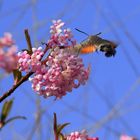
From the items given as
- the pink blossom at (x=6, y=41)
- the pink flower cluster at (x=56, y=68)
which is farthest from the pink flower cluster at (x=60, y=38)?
the pink blossom at (x=6, y=41)

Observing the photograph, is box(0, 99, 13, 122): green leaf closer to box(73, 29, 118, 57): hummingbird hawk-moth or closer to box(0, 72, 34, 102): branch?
box(0, 72, 34, 102): branch

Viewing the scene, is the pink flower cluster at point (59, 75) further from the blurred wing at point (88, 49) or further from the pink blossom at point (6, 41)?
the pink blossom at point (6, 41)

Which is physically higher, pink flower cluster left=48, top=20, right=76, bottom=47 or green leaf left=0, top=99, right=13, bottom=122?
pink flower cluster left=48, top=20, right=76, bottom=47

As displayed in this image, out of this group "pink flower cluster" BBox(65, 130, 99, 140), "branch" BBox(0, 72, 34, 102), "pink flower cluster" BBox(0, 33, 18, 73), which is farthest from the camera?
"pink flower cluster" BBox(65, 130, 99, 140)

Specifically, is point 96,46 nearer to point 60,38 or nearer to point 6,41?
point 60,38

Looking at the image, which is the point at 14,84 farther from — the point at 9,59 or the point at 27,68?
the point at 9,59

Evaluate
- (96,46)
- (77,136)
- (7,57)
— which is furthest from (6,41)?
(77,136)

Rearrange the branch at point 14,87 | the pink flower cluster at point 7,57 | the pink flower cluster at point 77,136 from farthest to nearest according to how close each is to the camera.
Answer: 1. the pink flower cluster at point 77,136
2. the branch at point 14,87
3. the pink flower cluster at point 7,57

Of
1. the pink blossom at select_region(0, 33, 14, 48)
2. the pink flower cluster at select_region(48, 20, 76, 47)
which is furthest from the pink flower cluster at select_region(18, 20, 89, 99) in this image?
the pink blossom at select_region(0, 33, 14, 48)

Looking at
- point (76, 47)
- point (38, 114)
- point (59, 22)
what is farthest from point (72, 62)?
point (38, 114)
